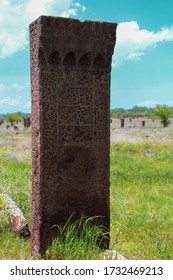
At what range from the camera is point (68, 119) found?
5.82m

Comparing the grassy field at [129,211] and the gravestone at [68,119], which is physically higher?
the gravestone at [68,119]

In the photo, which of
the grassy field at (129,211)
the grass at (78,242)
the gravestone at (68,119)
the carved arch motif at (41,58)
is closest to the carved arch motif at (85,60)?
the gravestone at (68,119)

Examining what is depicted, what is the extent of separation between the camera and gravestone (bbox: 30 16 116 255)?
5676mm

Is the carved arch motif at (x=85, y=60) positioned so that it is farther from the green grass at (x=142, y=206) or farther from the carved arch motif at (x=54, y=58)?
the green grass at (x=142, y=206)

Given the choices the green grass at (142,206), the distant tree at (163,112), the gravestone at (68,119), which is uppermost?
the distant tree at (163,112)

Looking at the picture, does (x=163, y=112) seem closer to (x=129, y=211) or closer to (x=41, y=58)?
(x=129, y=211)

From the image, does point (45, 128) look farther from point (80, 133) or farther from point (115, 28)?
point (115, 28)

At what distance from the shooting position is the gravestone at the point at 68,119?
568cm

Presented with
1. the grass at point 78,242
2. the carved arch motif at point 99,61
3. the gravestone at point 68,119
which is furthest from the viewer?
the carved arch motif at point 99,61

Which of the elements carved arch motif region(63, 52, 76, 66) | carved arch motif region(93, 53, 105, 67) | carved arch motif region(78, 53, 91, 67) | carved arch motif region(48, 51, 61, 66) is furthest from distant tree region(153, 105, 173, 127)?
carved arch motif region(48, 51, 61, 66)

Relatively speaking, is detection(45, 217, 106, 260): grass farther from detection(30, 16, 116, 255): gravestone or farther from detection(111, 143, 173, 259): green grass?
detection(111, 143, 173, 259): green grass

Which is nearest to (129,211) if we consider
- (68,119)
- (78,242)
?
(78,242)

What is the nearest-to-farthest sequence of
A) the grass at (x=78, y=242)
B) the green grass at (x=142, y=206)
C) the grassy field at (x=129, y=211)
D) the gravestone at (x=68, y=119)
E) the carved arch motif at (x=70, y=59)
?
the grass at (x=78, y=242) → the gravestone at (x=68, y=119) → the carved arch motif at (x=70, y=59) → the grassy field at (x=129, y=211) → the green grass at (x=142, y=206)

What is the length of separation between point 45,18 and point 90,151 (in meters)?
1.74
